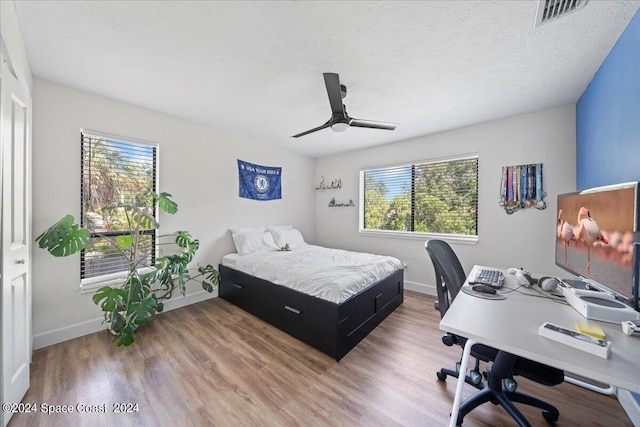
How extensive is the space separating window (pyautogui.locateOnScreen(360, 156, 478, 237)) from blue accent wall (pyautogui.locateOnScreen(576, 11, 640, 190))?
113 centimetres

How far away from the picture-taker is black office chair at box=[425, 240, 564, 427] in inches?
46.3

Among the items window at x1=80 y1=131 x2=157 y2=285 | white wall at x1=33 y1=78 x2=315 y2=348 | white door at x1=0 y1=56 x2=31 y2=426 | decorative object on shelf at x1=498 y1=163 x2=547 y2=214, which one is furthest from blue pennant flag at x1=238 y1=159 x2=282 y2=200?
decorative object on shelf at x1=498 y1=163 x2=547 y2=214

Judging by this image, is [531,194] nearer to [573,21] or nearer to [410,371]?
[573,21]

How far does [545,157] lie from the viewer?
2697 millimetres

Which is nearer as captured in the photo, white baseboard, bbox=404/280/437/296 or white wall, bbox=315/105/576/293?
white wall, bbox=315/105/576/293

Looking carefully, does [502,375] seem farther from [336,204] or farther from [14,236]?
[336,204]

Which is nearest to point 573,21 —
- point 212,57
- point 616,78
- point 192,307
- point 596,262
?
point 616,78

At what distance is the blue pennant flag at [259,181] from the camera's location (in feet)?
12.3

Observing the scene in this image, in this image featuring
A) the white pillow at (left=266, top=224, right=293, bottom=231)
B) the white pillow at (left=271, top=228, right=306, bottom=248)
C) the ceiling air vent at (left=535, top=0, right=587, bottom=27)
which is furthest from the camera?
the white pillow at (left=266, top=224, right=293, bottom=231)

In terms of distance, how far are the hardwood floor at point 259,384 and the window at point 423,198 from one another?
170 cm

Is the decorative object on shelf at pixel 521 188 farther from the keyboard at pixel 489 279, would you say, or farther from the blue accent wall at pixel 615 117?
the keyboard at pixel 489 279

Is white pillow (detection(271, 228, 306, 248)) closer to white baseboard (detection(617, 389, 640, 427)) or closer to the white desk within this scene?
the white desk

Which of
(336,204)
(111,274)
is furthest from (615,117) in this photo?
(111,274)

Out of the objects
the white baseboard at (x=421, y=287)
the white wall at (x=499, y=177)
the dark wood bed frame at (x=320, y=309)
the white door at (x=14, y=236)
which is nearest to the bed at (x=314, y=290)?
the dark wood bed frame at (x=320, y=309)
